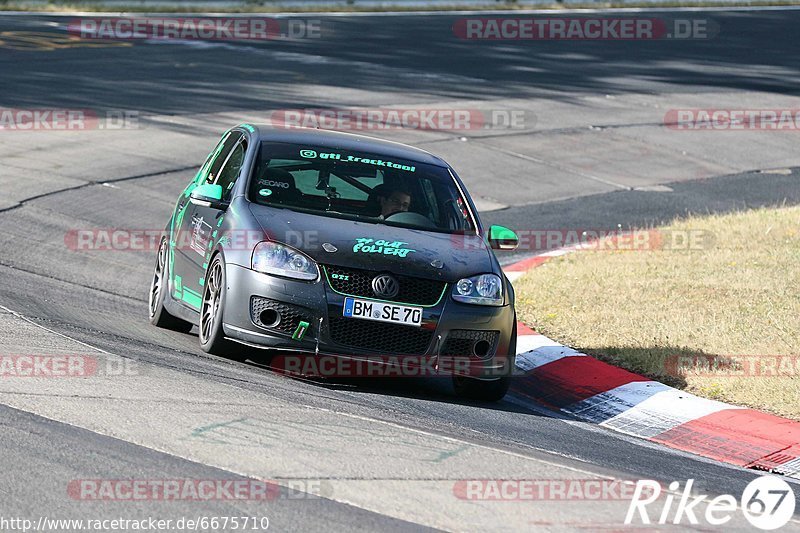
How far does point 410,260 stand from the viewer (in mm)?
7922

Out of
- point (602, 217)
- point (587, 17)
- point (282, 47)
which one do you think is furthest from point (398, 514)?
point (587, 17)

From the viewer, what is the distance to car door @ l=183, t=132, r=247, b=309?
8.72 m

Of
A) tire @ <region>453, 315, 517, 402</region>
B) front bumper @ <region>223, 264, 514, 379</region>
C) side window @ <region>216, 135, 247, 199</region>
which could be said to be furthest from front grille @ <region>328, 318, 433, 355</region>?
side window @ <region>216, 135, 247, 199</region>

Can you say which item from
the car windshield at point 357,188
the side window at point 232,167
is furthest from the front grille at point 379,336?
the side window at point 232,167

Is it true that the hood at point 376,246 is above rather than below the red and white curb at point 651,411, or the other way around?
above

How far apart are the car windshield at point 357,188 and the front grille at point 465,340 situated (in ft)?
3.27

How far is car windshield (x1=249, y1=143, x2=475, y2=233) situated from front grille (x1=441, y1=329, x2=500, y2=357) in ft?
3.27

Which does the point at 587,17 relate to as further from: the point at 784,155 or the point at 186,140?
the point at 186,140

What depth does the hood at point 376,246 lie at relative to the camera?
7848 millimetres

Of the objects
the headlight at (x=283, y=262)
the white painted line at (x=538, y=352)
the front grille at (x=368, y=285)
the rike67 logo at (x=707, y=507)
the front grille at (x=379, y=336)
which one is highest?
the headlight at (x=283, y=262)

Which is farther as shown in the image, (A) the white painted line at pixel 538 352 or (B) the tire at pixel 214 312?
(A) the white painted line at pixel 538 352

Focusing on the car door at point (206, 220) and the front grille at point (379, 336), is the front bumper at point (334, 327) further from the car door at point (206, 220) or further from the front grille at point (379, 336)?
the car door at point (206, 220)

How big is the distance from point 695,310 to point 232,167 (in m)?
3.79

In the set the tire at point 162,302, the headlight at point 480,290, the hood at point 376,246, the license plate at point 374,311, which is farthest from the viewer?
the tire at point 162,302
